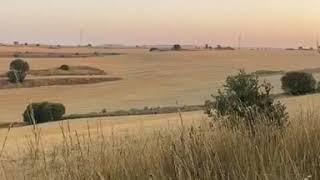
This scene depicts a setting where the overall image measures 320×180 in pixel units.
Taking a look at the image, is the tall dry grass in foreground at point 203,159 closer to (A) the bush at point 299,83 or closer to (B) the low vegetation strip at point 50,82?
(A) the bush at point 299,83

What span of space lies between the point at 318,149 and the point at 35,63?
4064 inches

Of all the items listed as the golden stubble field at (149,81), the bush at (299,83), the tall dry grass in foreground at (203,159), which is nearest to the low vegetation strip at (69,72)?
the golden stubble field at (149,81)

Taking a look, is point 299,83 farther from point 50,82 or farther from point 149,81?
point 149,81

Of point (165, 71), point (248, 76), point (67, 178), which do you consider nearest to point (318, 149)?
point (67, 178)

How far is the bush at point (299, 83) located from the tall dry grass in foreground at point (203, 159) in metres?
38.3

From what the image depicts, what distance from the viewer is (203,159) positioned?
6703 mm

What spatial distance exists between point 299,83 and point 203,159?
4082 centimetres

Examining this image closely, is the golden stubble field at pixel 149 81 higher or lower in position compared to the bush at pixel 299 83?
lower

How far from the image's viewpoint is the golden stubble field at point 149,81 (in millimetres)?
61375

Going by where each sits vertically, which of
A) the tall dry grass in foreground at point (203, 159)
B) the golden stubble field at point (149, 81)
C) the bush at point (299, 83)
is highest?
the tall dry grass in foreground at point (203, 159)

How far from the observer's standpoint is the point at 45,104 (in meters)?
39.1

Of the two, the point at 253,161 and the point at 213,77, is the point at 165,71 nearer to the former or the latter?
the point at 213,77

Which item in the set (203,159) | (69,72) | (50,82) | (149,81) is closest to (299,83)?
(203,159)

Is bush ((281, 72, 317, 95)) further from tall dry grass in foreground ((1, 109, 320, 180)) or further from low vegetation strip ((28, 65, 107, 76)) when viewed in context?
low vegetation strip ((28, 65, 107, 76))
